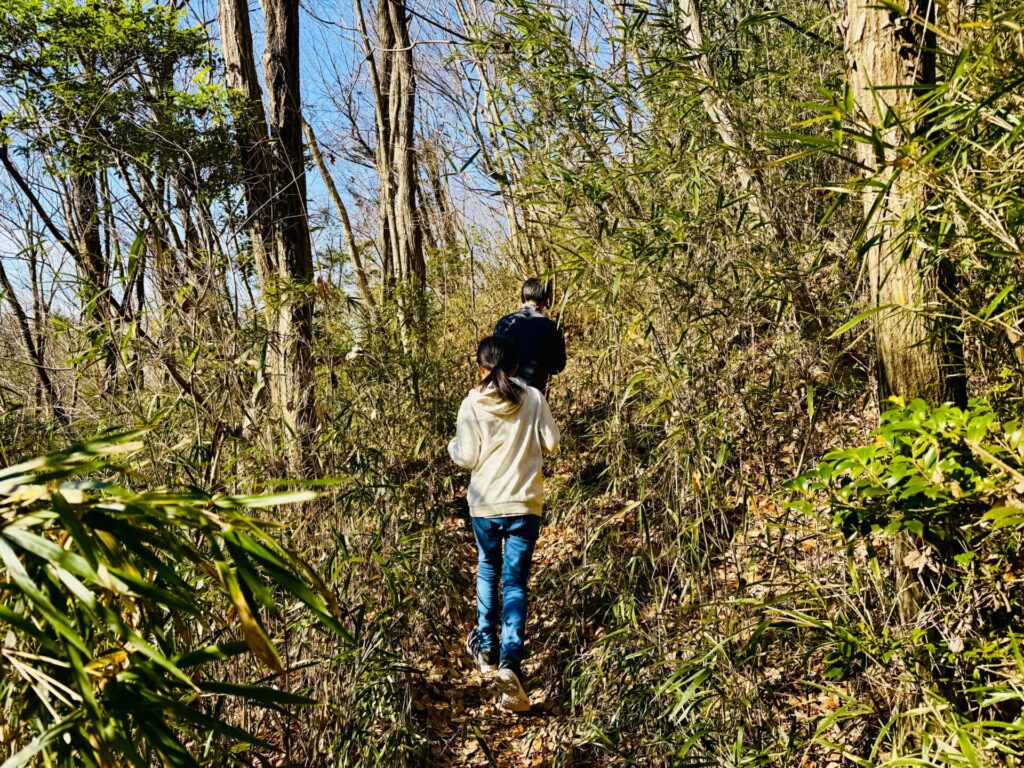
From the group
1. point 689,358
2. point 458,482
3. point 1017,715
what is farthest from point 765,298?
point 458,482

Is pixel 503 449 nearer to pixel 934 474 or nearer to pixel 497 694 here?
pixel 497 694

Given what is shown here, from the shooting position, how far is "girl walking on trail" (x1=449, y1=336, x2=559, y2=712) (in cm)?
400

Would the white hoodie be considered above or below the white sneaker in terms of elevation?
above

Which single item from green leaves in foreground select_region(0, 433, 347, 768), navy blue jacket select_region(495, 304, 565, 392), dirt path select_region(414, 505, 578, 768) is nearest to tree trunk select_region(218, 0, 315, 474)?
navy blue jacket select_region(495, 304, 565, 392)

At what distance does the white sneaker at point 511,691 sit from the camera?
3.91 meters

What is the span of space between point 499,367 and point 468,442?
0.44 meters

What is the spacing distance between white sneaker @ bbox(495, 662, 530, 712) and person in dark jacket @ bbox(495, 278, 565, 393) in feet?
8.04

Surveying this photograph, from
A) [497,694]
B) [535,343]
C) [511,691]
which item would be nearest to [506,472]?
[511,691]

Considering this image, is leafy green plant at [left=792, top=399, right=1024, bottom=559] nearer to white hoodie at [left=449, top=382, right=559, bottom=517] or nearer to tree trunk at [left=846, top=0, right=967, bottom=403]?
tree trunk at [left=846, top=0, right=967, bottom=403]

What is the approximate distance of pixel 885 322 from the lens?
2.62 meters

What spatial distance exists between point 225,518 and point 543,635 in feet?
12.4

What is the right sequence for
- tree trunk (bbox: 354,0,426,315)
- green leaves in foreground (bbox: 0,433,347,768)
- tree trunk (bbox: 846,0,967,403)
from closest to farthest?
green leaves in foreground (bbox: 0,433,347,768) < tree trunk (bbox: 846,0,967,403) < tree trunk (bbox: 354,0,426,315)

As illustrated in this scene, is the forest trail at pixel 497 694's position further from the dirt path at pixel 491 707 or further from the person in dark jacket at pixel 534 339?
the person in dark jacket at pixel 534 339

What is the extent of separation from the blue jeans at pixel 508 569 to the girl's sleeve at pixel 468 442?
0.32m
